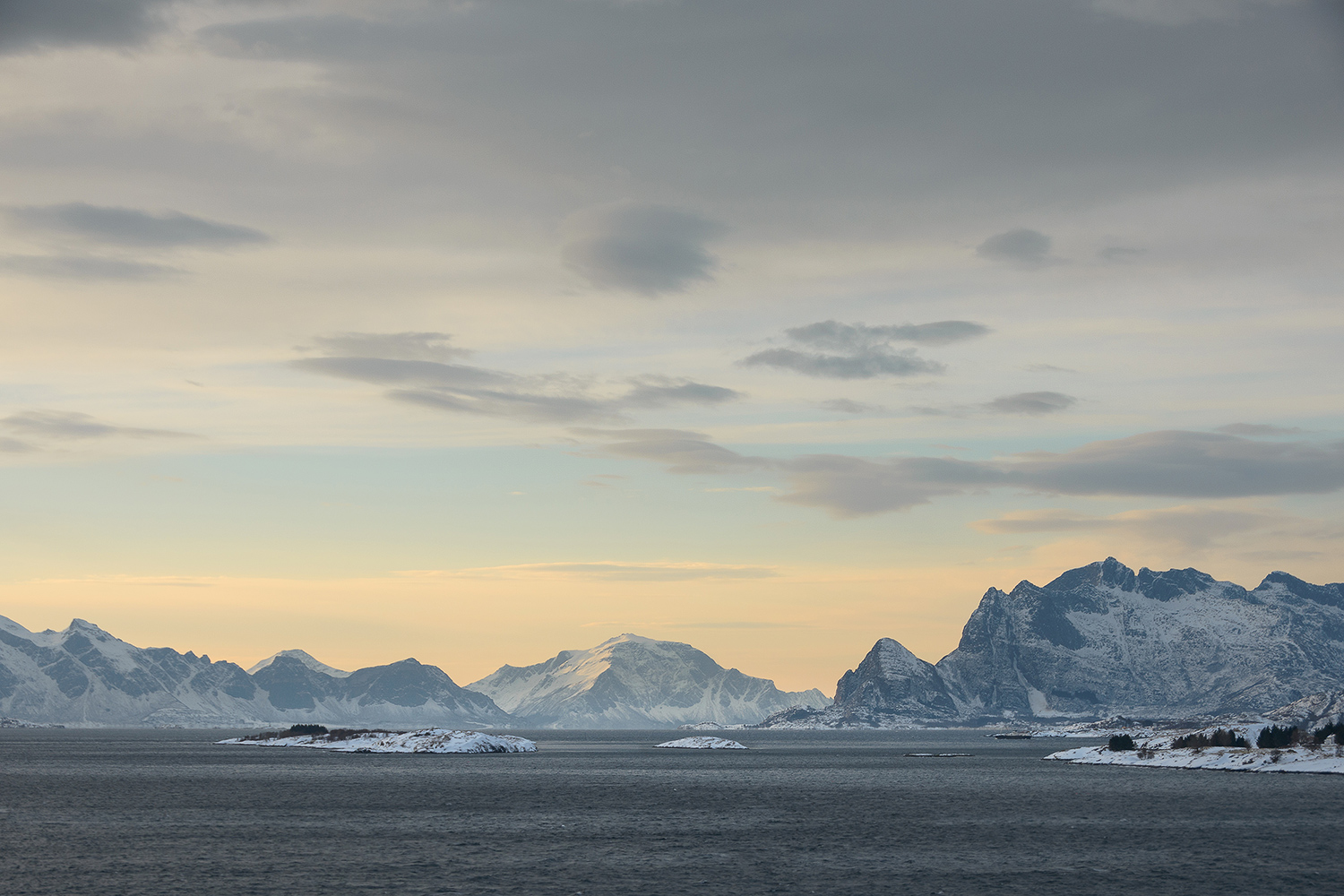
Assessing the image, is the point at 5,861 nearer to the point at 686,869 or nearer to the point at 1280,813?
the point at 686,869

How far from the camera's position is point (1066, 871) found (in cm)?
9038

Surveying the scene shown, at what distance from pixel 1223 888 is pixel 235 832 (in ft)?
279

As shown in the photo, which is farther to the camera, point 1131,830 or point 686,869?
point 1131,830

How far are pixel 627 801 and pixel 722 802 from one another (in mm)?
13137

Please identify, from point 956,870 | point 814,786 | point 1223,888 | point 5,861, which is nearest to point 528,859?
point 956,870

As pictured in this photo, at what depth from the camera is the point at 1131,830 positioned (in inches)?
4697

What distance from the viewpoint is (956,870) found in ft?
300

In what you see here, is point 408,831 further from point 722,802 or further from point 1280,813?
point 1280,813

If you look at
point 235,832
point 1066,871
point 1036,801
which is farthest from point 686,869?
point 1036,801

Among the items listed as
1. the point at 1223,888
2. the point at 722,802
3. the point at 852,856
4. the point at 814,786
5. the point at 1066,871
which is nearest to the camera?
the point at 1223,888

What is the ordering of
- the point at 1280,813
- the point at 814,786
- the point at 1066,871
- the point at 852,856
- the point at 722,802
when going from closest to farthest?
1. the point at 1066,871
2. the point at 852,856
3. the point at 1280,813
4. the point at 722,802
5. the point at 814,786

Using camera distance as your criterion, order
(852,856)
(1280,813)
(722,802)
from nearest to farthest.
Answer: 1. (852,856)
2. (1280,813)
3. (722,802)

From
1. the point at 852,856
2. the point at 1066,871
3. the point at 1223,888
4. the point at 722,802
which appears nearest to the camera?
the point at 1223,888

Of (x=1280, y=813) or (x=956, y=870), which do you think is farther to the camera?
(x=1280, y=813)
